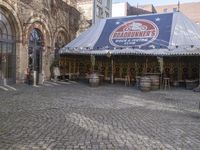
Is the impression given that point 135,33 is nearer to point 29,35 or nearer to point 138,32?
point 138,32

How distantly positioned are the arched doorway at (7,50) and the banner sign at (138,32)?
16.3ft

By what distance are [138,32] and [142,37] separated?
0.61m

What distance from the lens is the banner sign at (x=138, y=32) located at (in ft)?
58.5

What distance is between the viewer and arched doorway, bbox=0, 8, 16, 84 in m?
16.1

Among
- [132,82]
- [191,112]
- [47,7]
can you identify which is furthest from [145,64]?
[191,112]

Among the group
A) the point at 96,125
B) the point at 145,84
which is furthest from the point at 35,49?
the point at 96,125

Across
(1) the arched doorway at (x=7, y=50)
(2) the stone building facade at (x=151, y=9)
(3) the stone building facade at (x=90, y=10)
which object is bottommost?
(1) the arched doorway at (x=7, y=50)

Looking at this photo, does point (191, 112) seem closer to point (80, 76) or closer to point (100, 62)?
point (100, 62)

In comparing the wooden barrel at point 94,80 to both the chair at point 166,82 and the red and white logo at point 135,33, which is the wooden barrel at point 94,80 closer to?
the red and white logo at point 135,33

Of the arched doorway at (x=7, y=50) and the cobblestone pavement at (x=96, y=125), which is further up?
the arched doorway at (x=7, y=50)

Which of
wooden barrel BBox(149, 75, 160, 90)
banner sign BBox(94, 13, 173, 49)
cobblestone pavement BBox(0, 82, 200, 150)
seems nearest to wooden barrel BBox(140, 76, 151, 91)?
wooden barrel BBox(149, 75, 160, 90)

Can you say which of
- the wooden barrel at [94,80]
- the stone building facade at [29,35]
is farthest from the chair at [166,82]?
the stone building facade at [29,35]

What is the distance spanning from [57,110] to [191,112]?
13.3ft

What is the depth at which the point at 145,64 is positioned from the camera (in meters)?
20.0
